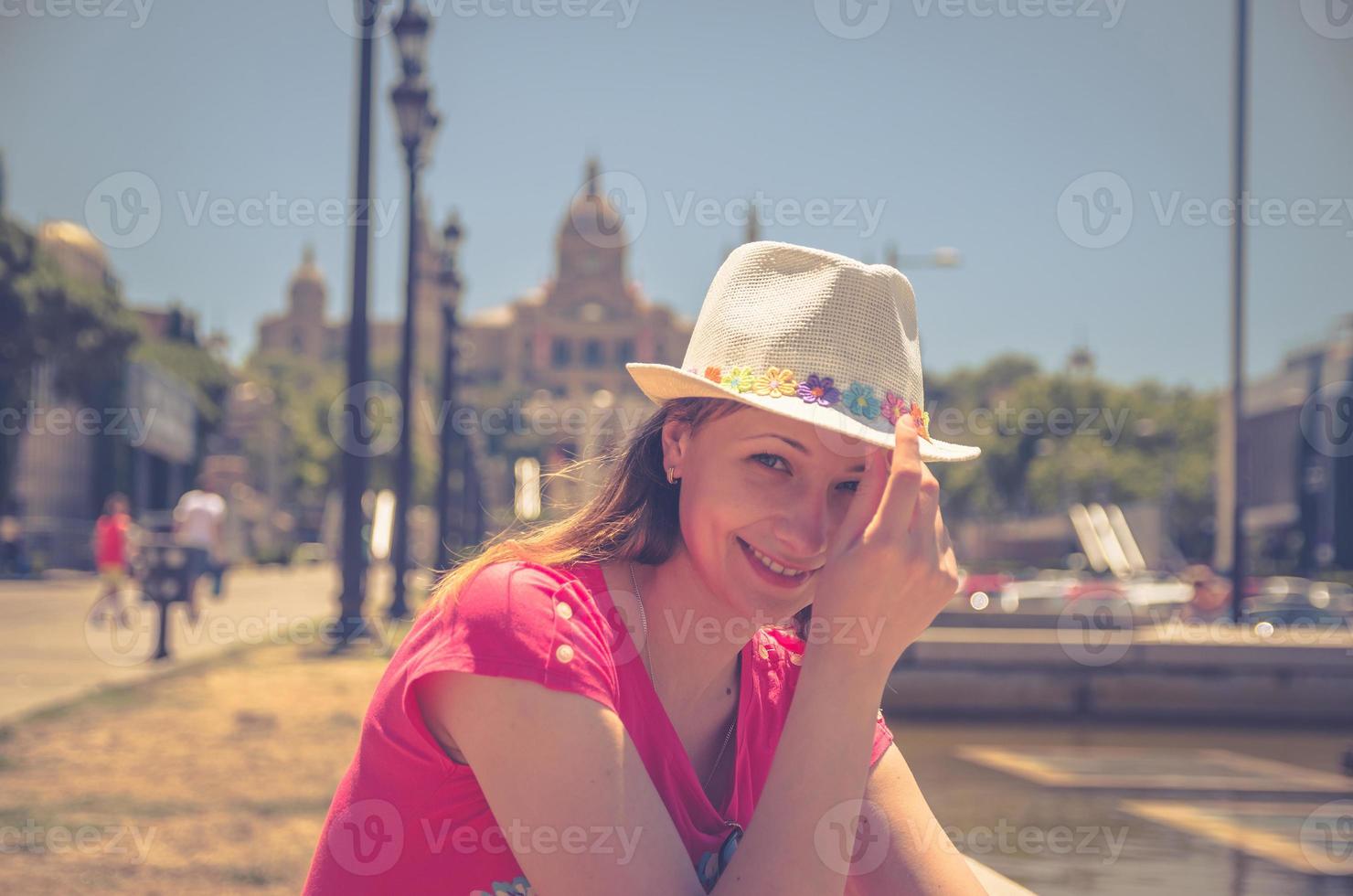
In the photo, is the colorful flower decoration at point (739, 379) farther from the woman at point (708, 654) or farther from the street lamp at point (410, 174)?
the street lamp at point (410, 174)

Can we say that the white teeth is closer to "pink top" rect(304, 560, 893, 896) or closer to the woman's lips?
the woman's lips

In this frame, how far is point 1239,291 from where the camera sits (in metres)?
17.1

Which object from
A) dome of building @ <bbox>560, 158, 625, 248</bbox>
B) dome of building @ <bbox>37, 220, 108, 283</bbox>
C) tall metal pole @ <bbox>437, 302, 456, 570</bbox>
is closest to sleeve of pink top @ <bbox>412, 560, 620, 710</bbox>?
tall metal pole @ <bbox>437, 302, 456, 570</bbox>

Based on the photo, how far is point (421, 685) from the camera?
165 cm

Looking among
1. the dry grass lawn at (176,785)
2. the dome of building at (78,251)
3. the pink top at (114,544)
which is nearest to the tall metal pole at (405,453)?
the pink top at (114,544)

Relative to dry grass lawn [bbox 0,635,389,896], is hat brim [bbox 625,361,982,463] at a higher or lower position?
higher

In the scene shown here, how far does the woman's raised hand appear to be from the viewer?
66.4 inches

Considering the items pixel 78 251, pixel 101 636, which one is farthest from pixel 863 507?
pixel 78 251

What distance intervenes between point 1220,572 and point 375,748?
43962 millimetres

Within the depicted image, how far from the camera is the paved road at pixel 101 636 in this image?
31.8ft

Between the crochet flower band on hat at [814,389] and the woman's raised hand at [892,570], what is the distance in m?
0.11

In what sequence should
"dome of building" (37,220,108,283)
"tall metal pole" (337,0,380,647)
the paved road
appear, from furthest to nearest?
"dome of building" (37,220,108,283) → "tall metal pole" (337,0,380,647) → the paved road

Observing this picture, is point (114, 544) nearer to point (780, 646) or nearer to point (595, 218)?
point (780, 646)

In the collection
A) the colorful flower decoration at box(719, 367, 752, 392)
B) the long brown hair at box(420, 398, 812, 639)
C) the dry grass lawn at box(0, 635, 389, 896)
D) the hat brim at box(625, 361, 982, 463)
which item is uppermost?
the colorful flower decoration at box(719, 367, 752, 392)
